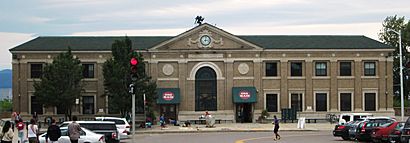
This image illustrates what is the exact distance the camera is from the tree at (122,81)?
64375mm

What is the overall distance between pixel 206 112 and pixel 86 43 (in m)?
14.8

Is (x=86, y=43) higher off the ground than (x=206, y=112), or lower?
higher

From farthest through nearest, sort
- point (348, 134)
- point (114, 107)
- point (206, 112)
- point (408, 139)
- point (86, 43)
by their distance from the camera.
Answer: point (86, 43)
point (206, 112)
point (114, 107)
point (348, 134)
point (408, 139)

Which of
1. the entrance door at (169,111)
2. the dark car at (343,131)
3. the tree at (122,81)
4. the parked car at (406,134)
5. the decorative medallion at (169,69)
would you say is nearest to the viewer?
the parked car at (406,134)

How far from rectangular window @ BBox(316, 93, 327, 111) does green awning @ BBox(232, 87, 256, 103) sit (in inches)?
248

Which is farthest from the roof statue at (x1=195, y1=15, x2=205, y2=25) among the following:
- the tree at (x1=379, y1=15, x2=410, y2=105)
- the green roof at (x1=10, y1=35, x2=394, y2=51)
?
the tree at (x1=379, y1=15, x2=410, y2=105)

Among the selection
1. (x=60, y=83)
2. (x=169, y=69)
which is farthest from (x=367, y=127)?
(x=169, y=69)

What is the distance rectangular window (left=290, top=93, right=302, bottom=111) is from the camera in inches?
2901

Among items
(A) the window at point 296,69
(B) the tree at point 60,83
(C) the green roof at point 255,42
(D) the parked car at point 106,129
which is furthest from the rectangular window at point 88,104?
(D) the parked car at point 106,129

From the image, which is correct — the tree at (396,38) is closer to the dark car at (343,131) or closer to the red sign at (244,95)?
the red sign at (244,95)

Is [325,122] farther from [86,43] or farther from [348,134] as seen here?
[348,134]

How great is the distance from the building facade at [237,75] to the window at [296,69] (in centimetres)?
8

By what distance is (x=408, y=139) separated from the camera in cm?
3070

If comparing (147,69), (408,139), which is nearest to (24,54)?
(147,69)
